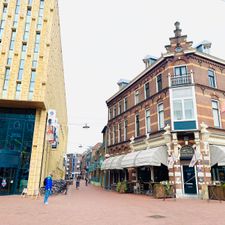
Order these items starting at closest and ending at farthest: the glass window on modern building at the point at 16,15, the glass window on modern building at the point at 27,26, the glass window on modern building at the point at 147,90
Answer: the glass window on modern building at the point at 27,26
the glass window on modern building at the point at 16,15
the glass window on modern building at the point at 147,90

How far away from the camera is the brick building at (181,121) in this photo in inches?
682

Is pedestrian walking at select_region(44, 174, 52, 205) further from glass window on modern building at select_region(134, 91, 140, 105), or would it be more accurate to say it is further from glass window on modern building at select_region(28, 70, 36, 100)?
glass window on modern building at select_region(134, 91, 140, 105)

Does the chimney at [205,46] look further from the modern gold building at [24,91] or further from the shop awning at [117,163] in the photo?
the modern gold building at [24,91]

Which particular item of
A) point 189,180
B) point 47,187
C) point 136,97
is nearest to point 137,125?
point 136,97

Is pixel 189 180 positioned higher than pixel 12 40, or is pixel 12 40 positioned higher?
pixel 12 40

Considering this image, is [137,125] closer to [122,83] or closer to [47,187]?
[122,83]

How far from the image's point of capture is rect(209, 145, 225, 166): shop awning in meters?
16.7

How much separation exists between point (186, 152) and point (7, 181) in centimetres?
1562

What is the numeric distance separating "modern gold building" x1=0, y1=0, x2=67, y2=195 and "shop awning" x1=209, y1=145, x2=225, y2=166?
13.8 meters

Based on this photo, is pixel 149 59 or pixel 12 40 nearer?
pixel 12 40

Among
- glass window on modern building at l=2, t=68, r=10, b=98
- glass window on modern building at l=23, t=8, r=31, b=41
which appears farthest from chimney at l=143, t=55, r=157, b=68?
glass window on modern building at l=2, t=68, r=10, b=98

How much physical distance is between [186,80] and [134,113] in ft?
23.9

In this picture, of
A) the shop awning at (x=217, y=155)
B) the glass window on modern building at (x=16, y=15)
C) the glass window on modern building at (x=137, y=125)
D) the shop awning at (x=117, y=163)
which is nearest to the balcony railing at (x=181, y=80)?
the shop awning at (x=217, y=155)

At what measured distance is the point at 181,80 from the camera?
1938 cm
